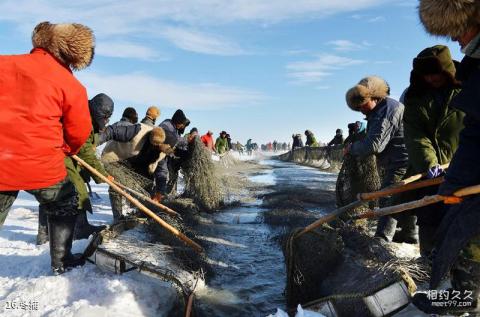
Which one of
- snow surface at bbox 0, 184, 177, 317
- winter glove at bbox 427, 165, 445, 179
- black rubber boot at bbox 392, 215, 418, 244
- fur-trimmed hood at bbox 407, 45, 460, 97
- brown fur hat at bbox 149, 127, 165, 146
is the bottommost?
snow surface at bbox 0, 184, 177, 317

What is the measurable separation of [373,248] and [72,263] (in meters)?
2.35

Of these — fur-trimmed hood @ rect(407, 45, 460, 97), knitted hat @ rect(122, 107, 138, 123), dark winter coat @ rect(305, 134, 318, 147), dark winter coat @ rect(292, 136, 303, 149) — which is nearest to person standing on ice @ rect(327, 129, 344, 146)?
dark winter coat @ rect(305, 134, 318, 147)

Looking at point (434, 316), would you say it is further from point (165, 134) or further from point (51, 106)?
point (165, 134)

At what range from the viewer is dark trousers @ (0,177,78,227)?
307 cm

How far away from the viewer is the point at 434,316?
2211mm

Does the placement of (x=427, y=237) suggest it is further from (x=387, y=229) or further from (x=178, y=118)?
(x=178, y=118)

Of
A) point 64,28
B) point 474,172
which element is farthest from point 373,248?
point 64,28

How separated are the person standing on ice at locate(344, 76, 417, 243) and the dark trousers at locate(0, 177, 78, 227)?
2705 millimetres

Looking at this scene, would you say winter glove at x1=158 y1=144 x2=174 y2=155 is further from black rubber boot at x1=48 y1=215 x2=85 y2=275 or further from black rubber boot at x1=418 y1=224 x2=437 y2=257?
black rubber boot at x1=418 y1=224 x2=437 y2=257

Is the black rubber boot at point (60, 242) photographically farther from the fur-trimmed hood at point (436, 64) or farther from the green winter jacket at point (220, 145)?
the green winter jacket at point (220, 145)

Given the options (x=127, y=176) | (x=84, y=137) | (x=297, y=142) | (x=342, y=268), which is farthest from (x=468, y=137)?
(x=297, y=142)

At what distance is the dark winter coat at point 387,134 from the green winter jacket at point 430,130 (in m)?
0.65

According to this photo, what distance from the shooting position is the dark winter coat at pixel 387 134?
4.06 meters

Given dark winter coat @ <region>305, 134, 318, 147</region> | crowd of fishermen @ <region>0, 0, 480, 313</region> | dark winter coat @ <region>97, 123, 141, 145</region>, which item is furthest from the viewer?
dark winter coat @ <region>305, 134, 318, 147</region>
